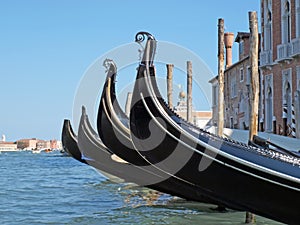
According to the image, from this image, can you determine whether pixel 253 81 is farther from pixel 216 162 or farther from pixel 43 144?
pixel 43 144

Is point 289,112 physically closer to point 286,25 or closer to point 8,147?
point 286,25

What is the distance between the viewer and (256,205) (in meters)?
3.69

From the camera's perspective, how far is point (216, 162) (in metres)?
3.53

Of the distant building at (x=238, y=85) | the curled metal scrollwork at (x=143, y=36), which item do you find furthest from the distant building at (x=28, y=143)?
the curled metal scrollwork at (x=143, y=36)

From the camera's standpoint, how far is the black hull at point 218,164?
347 cm

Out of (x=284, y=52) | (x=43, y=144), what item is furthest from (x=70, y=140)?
(x=43, y=144)

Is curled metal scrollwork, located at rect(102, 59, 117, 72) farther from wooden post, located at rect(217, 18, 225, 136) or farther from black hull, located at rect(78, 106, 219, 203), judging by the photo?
wooden post, located at rect(217, 18, 225, 136)

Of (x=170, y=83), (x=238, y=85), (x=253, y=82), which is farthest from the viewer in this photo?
(x=238, y=85)

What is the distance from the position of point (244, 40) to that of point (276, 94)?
16.7 feet

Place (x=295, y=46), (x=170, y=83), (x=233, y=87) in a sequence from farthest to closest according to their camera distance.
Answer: (x=233, y=87)
(x=170, y=83)
(x=295, y=46)

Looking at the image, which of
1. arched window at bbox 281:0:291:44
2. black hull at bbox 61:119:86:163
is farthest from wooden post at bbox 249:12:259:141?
arched window at bbox 281:0:291:44

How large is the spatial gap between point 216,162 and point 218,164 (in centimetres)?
2

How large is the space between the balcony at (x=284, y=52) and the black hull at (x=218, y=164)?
28.2 ft

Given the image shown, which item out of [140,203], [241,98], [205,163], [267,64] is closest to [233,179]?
[205,163]
